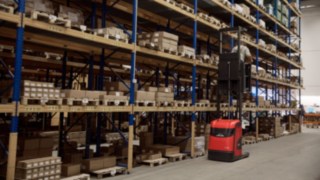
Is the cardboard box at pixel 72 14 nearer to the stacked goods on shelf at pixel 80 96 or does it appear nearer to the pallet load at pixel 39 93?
the stacked goods on shelf at pixel 80 96

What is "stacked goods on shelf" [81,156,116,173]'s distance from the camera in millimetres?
6590

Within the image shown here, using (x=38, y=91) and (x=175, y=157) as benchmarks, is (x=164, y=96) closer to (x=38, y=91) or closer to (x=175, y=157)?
(x=175, y=157)

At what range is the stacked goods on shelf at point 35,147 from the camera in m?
6.15

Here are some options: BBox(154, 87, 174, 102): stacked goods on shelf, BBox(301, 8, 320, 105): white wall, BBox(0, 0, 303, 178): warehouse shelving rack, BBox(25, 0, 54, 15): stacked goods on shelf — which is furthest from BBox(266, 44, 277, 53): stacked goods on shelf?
BBox(301, 8, 320, 105): white wall

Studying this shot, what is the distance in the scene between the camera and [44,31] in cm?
568

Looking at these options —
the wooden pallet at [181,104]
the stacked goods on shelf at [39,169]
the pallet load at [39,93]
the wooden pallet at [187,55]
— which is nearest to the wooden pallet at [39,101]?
the pallet load at [39,93]

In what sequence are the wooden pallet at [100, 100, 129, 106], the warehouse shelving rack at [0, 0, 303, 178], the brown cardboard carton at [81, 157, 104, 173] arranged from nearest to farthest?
the warehouse shelving rack at [0, 0, 303, 178]
the brown cardboard carton at [81, 157, 104, 173]
the wooden pallet at [100, 100, 129, 106]

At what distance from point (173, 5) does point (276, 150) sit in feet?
21.0

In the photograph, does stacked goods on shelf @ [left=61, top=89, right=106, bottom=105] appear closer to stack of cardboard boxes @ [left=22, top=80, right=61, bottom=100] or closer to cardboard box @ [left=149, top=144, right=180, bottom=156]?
stack of cardboard boxes @ [left=22, top=80, right=61, bottom=100]

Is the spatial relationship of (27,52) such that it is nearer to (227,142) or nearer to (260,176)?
(227,142)

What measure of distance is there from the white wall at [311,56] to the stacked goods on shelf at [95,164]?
89.6ft

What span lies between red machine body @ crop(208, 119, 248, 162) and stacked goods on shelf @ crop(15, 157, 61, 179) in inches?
177

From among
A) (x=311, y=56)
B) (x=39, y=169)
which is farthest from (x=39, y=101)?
(x=311, y=56)

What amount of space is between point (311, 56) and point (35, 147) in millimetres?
29757
